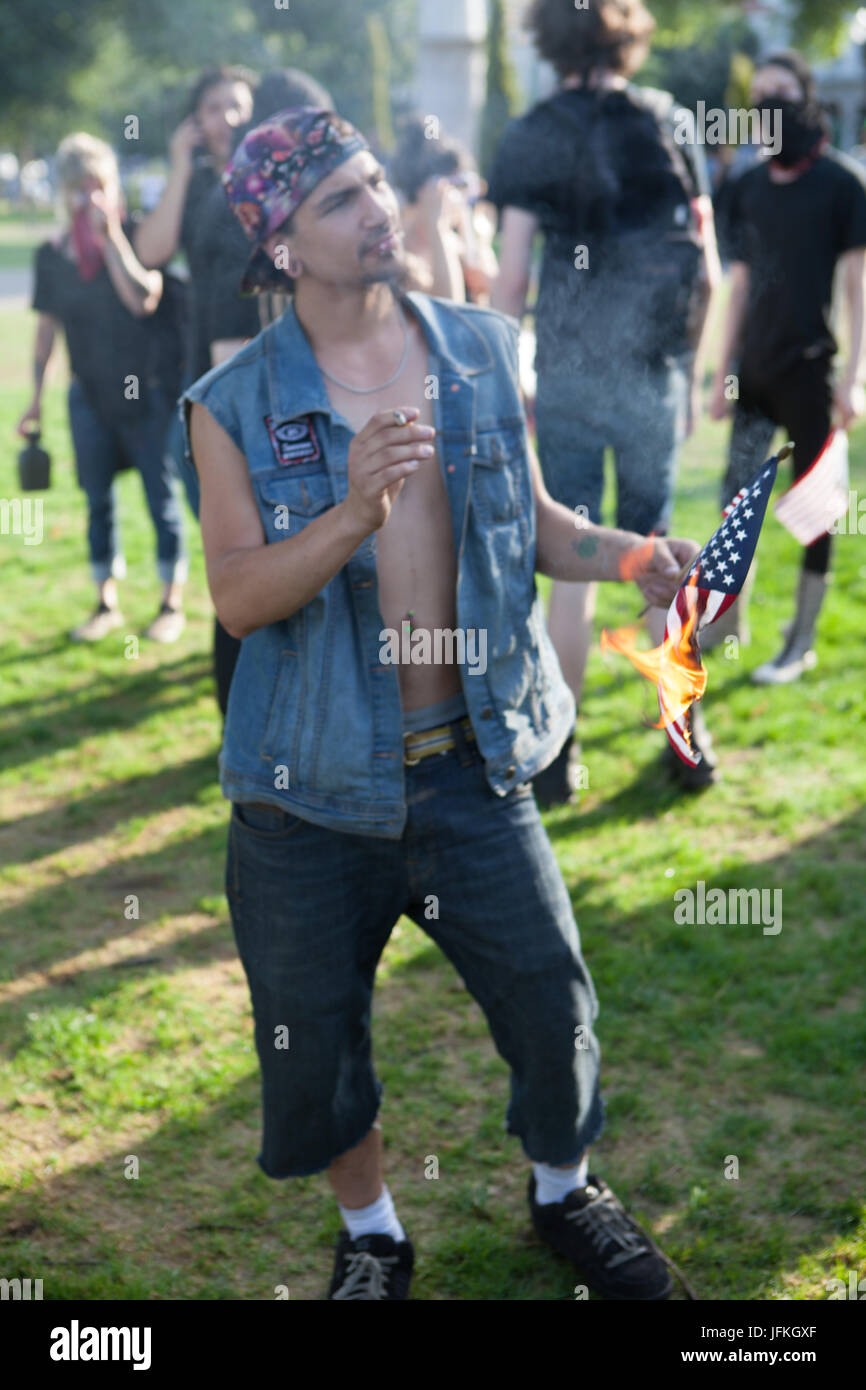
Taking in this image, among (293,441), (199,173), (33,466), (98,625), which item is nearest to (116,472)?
(33,466)

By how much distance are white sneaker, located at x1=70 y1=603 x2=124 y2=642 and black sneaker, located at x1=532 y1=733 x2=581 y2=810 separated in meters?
2.82

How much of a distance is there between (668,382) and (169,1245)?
9.80 feet

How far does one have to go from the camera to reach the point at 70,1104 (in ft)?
11.3

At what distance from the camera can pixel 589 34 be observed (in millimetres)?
4258

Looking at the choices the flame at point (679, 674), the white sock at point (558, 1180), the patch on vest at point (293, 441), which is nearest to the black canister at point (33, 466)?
the patch on vest at point (293, 441)

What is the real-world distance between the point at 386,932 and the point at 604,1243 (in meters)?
0.85

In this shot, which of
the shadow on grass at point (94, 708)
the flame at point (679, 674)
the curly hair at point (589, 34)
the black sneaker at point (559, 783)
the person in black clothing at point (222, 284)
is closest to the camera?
the flame at point (679, 674)

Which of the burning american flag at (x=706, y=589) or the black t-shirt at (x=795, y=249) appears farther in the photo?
the black t-shirt at (x=795, y=249)

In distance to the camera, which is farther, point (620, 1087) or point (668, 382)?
point (668, 382)

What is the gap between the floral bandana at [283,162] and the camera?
2.33 meters

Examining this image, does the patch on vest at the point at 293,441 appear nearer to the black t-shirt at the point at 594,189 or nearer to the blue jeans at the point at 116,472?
the black t-shirt at the point at 594,189
